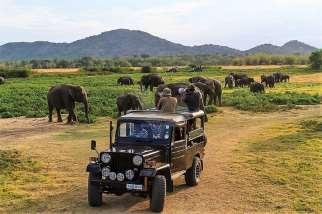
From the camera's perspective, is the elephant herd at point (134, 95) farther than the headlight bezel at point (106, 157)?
Yes

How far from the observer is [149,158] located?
42.7 ft

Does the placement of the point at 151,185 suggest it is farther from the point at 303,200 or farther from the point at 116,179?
the point at 303,200

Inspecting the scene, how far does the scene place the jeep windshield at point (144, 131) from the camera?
1386cm

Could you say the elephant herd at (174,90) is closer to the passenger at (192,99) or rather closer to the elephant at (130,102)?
the elephant at (130,102)

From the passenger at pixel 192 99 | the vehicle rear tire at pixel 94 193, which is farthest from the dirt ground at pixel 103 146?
the passenger at pixel 192 99

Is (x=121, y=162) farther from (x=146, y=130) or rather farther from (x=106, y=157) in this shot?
(x=146, y=130)

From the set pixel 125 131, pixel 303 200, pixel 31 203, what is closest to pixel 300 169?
pixel 303 200

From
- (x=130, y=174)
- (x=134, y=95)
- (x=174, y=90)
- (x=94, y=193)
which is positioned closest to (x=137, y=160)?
(x=130, y=174)

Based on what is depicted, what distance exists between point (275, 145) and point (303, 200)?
7952 mm

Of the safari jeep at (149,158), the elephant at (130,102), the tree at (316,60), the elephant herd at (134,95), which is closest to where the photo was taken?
the safari jeep at (149,158)

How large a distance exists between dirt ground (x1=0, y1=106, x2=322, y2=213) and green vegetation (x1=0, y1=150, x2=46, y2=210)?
1.07 feet

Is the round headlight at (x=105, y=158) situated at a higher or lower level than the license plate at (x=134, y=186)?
higher

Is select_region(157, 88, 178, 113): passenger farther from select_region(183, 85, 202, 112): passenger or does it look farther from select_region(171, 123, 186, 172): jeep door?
select_region(183, 85, 202, 112): passenger

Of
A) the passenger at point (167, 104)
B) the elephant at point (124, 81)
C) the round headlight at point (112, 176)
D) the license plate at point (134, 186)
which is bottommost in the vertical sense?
the elephant at point (124, 81)
